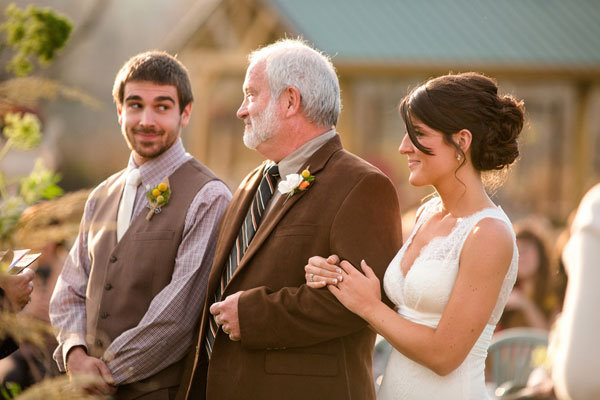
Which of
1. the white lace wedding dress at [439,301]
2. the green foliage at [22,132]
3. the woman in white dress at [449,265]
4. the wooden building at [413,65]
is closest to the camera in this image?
the green foliage at [22,132]

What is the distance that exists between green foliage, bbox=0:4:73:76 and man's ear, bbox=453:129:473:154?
5.21 ft

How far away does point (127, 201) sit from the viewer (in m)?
3.77

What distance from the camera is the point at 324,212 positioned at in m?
3.15

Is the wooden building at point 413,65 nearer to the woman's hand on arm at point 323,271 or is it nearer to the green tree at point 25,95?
the woman's hand on arm at point 323,271

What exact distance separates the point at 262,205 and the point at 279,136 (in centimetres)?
32

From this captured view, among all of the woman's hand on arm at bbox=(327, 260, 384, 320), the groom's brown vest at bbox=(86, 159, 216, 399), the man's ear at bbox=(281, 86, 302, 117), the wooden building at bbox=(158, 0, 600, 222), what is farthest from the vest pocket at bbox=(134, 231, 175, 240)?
the wooden building at bbox=(158, 0, 600, 222)

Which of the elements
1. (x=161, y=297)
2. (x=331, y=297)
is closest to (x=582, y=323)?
(x=331, y=297)

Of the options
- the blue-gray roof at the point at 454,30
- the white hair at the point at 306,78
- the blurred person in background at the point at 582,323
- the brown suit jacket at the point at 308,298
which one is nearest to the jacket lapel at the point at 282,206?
the brown suit jacket at the point at 308,298

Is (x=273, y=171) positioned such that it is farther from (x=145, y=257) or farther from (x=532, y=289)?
(x=532, y=289)

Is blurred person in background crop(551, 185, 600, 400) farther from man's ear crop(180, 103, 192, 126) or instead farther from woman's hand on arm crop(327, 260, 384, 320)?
man's ear crop(180, 103, 192, 126)

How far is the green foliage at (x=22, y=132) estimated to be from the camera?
257cm

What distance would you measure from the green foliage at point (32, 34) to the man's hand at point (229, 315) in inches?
46.7

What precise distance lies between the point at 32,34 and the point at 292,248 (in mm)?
1312

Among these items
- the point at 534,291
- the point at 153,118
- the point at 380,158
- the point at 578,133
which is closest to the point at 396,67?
the point at 380,158
